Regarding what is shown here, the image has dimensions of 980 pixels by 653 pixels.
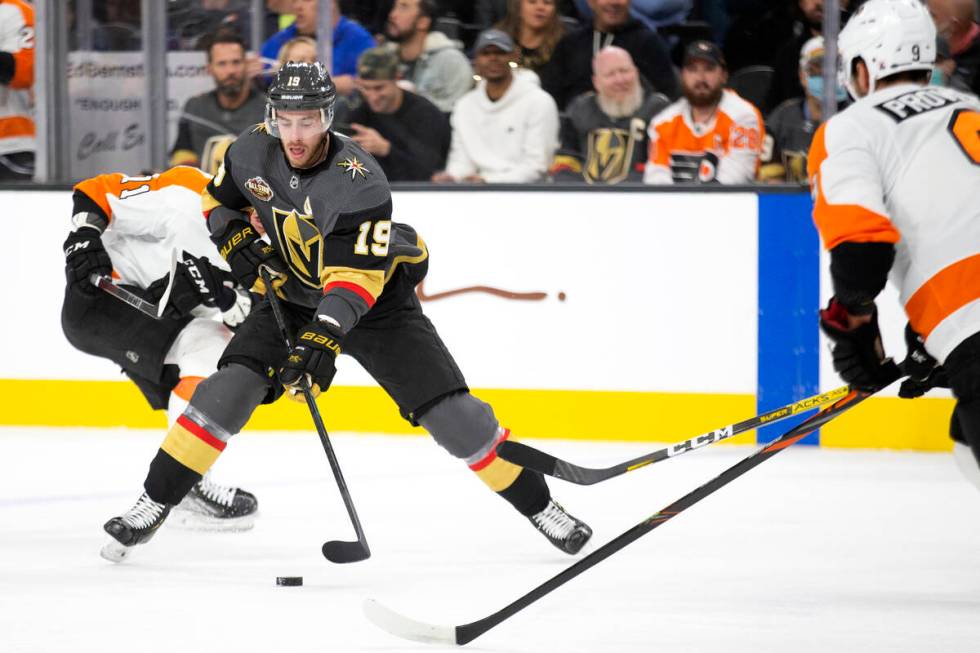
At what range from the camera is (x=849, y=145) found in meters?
2.36

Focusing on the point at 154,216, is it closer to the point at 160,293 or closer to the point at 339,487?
the point at 160,293

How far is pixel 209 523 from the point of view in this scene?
145 inches

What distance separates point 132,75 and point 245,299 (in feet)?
7.75

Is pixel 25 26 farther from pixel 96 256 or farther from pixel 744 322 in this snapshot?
pixel 744 322

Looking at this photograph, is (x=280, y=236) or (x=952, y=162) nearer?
(x=952, y=162)

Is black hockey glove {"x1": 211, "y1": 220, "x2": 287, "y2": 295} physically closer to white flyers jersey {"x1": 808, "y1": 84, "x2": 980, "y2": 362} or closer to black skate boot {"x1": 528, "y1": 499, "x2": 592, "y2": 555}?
black skate boot {"x1": 528, "y1": 499, "x2": 592, "y2": 555}

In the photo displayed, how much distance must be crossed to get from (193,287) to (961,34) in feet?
9.24

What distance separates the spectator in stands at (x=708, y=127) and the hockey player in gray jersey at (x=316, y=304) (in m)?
2.15

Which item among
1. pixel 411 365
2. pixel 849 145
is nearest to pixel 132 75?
pixel 411 365

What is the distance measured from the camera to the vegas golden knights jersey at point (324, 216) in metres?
3.01

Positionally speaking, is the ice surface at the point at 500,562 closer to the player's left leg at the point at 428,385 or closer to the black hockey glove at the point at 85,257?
the player's left leg at the point at 428,385

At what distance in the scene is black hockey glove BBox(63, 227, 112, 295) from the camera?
370 centimetres

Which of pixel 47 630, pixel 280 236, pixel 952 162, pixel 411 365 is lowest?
pixel 47 630

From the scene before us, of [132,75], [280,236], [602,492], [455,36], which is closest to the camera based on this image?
[280,236]
